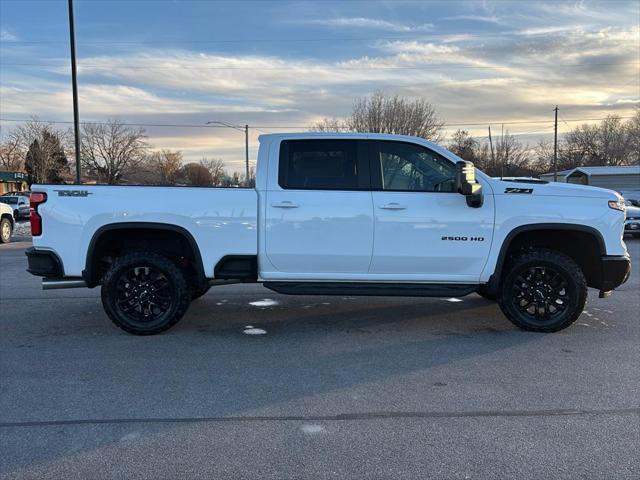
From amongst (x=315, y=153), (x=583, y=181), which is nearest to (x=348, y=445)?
(x=315, y=153)

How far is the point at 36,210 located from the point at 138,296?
4.59 ft

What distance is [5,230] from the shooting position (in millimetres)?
16453

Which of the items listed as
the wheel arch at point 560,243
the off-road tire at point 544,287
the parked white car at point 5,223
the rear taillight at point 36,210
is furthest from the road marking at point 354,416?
the parked white car at point 5,223

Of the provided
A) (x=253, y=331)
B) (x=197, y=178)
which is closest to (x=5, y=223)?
(x=197, y=178)

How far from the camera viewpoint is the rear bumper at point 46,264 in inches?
225

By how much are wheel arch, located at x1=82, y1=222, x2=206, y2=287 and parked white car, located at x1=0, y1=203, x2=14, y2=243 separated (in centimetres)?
1239

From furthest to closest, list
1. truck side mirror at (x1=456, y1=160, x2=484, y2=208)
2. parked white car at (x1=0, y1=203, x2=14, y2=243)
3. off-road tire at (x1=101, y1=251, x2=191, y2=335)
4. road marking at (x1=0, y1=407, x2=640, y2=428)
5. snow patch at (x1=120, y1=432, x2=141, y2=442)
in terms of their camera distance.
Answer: parked white car at (x1=0, y1=203, x2=14, y2=243) → off-road tire at (x1=101, y1=251, x2=191, y2=335) → truck side mirror at (x1=456, y1=160, x2=484, y2=208) → road marking at (x1=0, y1=407, x2=640, y2=428) → snow patch at (x1=120, y1=432, x2=141, y2=442)

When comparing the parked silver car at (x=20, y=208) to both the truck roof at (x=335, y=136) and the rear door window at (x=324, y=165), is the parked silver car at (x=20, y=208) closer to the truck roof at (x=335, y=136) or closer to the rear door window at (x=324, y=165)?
the truck roof at (x=335, y=136)

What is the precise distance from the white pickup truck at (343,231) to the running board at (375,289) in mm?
15

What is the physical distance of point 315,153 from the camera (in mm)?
5832

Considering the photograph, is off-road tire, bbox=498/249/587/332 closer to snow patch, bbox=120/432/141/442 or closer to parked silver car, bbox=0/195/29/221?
snow patch, bbox=120/432/141/442

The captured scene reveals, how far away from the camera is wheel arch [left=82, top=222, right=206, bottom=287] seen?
5.64m

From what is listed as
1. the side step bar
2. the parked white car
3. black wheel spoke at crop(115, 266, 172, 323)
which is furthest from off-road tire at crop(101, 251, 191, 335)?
the parked white car

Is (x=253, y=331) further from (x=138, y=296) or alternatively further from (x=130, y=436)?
(x=130, y=436)
